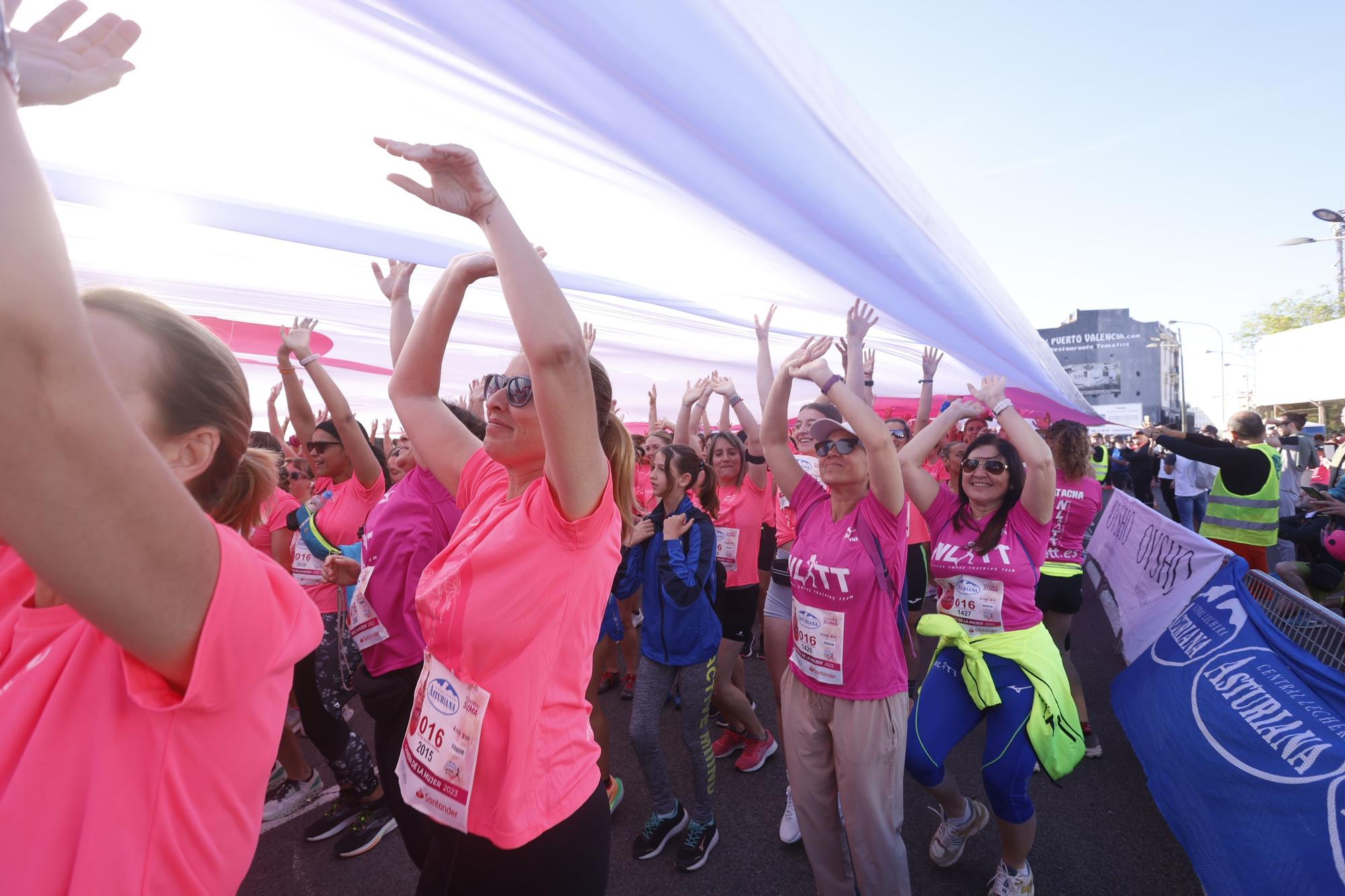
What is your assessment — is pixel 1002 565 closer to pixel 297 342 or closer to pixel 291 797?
pixel 297 342

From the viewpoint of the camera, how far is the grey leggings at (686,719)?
125 inches

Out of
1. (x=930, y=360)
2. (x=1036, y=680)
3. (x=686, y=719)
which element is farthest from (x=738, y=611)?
(x=930, y=360)

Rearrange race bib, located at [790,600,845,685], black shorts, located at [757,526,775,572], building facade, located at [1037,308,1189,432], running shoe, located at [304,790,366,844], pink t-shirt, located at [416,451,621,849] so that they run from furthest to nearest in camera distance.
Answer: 1. building facade, located at [1037,308,1189,432]
2. black shorts, located at [757,526,775,572]
3. running shoe, located at [304,790,366,844]
4. race bib, located at [790,600,845,685]
5. pink t-shirt, located at [416,451,621,849]

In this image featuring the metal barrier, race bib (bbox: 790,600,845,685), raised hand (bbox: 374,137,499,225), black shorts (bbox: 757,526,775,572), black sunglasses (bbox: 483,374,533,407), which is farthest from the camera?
black shorts (bbox: 757,526,775,572)

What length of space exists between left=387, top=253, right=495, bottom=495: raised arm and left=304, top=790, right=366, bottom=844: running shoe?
2.47 meters

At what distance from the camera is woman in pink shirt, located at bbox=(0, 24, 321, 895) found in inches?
21.0

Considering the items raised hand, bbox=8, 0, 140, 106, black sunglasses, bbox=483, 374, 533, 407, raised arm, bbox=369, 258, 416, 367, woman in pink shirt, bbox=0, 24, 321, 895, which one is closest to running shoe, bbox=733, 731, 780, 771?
raised arm, bbox=369, 258, 416, 367

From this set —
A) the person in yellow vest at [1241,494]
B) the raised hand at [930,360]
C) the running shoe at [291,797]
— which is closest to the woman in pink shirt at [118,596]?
the running shoe at [291,797]

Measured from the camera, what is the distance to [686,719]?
3277 millimetres

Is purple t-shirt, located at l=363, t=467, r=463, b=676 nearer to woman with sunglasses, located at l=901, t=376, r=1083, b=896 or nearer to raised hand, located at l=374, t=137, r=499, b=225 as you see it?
raised hand, located at l=374, t=137, r=499, b=225

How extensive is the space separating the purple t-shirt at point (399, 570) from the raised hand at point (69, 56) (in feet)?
7.20

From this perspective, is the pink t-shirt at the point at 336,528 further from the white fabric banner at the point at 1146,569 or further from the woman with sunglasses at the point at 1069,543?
the white fabric banner at the point at 1146,569

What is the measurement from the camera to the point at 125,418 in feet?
1.93

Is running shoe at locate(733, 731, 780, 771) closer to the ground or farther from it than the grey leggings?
closer to the ground
